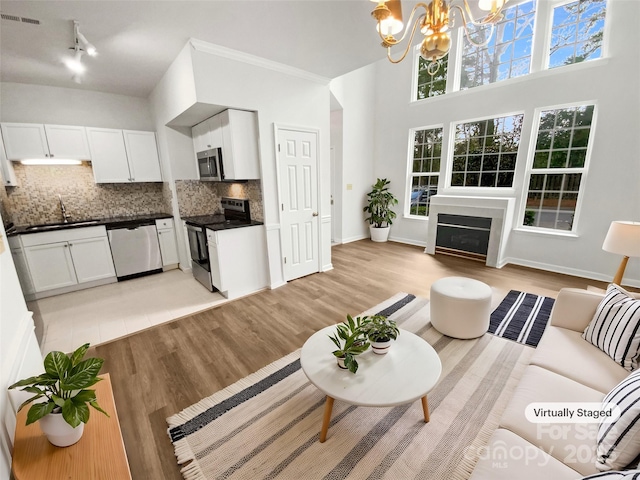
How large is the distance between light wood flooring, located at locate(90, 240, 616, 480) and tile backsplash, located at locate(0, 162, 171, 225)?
2.58 m

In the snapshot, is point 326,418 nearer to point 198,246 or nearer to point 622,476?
point 622,476

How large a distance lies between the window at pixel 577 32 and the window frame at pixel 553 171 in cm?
58

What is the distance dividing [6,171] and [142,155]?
148 cm

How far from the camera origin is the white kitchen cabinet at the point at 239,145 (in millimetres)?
3045

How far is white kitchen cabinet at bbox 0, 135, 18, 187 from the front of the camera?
10.7 ft

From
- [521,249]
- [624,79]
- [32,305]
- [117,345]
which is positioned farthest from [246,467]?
[624,79]

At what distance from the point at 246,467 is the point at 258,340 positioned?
1139 mm

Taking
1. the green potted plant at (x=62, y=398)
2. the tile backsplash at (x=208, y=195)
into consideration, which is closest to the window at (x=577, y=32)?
the tile backsplash at (x=208, y=195)

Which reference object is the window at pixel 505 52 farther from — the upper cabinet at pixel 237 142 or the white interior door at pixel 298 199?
the upper cabinet at pixel 237 142

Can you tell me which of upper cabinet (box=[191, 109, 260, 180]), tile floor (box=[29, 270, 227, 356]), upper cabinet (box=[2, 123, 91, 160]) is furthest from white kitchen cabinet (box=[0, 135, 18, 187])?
upper cabinet (box=[191, 109, 260, 180])

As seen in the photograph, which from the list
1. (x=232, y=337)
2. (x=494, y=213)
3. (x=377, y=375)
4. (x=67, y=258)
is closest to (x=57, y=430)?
(x=377, y=375)

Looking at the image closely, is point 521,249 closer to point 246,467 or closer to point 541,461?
point 541,461

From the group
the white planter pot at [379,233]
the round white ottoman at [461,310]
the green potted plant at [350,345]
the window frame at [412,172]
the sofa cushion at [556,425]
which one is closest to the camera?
the sofa cushion at [556,425]

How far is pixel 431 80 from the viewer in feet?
16.7
